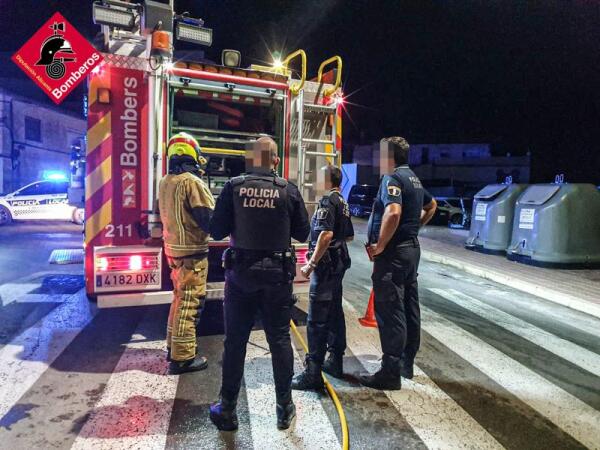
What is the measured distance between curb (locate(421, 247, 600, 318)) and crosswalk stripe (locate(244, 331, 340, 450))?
489 centimetres

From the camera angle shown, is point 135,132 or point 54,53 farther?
point 54,53

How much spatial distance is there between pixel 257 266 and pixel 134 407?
4.85 ft

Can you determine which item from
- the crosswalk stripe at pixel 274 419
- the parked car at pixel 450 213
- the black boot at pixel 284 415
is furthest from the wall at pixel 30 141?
the black boot at pixel 284 415

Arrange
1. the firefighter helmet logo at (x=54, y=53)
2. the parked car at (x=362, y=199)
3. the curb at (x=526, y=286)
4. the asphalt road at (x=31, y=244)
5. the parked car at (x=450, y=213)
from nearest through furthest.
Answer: the firefighter helmet logo at (x=54, y=53) → the curb at (x=526, y=286) → the asphalt road at (x=31, y=244) → the parked car at (x=450, y=213) → the parked car at (x=362, y=199)

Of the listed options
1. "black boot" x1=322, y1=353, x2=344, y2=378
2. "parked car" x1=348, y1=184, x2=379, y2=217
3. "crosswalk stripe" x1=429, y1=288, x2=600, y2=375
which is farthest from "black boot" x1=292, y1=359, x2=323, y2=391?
"parked car" x1=348, y1=184, x2=379, y2=217

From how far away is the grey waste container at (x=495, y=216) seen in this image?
409 inches

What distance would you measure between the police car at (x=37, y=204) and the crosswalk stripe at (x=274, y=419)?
1414cm

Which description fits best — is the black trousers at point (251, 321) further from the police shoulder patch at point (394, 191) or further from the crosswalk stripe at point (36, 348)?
the crosswalk stripe at point (36, 348)

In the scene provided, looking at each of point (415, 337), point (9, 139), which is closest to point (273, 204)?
point (415, 337)

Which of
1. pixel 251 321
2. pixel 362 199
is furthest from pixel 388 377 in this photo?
pixel 362 199

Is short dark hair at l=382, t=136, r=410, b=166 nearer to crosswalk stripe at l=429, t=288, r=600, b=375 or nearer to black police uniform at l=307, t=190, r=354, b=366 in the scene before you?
black police uniform at l=307, t=190, r=354, b=366

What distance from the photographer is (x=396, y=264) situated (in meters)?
3.72

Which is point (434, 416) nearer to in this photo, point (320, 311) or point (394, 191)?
point (320, 311)

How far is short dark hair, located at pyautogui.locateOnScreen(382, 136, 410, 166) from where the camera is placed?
3.83 metres
